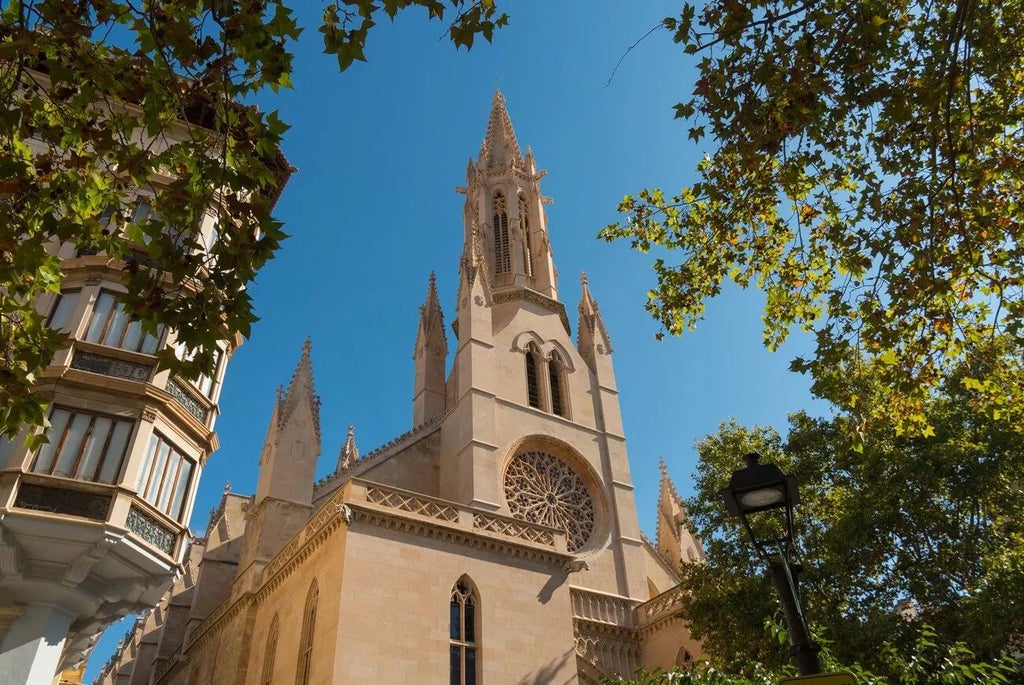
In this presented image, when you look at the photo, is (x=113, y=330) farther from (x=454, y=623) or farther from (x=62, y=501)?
(x=454, y=623)

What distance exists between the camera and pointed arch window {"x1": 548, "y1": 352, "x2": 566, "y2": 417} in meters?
29.4

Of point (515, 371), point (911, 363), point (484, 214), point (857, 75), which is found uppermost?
point (484, 214)

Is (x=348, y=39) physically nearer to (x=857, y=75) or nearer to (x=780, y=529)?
(x=857, y=75)

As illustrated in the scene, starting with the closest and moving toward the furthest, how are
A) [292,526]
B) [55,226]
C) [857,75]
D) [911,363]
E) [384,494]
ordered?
[55,226]
[857,75]
[911,363]
[384,494]
[292,526]

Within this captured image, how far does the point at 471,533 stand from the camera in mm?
14641

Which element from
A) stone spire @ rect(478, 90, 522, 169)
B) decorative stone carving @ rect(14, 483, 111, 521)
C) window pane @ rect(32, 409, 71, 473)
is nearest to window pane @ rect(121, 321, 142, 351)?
window pane @ rect(32, 409, 71, 473)

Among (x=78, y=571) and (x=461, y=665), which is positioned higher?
(x=78, y=571)

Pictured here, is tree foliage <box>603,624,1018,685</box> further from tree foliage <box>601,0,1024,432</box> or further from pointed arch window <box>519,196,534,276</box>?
pointed arch window <box>519,196,534,276</box>

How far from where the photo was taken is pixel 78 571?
1057cm

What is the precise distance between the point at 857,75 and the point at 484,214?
30.1 meters

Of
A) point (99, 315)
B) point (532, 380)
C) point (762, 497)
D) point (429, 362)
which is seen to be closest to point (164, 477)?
point (99, 315)

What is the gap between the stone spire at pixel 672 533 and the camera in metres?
30.1

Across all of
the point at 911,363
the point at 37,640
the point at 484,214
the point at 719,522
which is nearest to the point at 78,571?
the point at 37,640

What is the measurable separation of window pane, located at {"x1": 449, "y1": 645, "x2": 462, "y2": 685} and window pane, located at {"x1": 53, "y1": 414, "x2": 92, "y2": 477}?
7.14 metres
